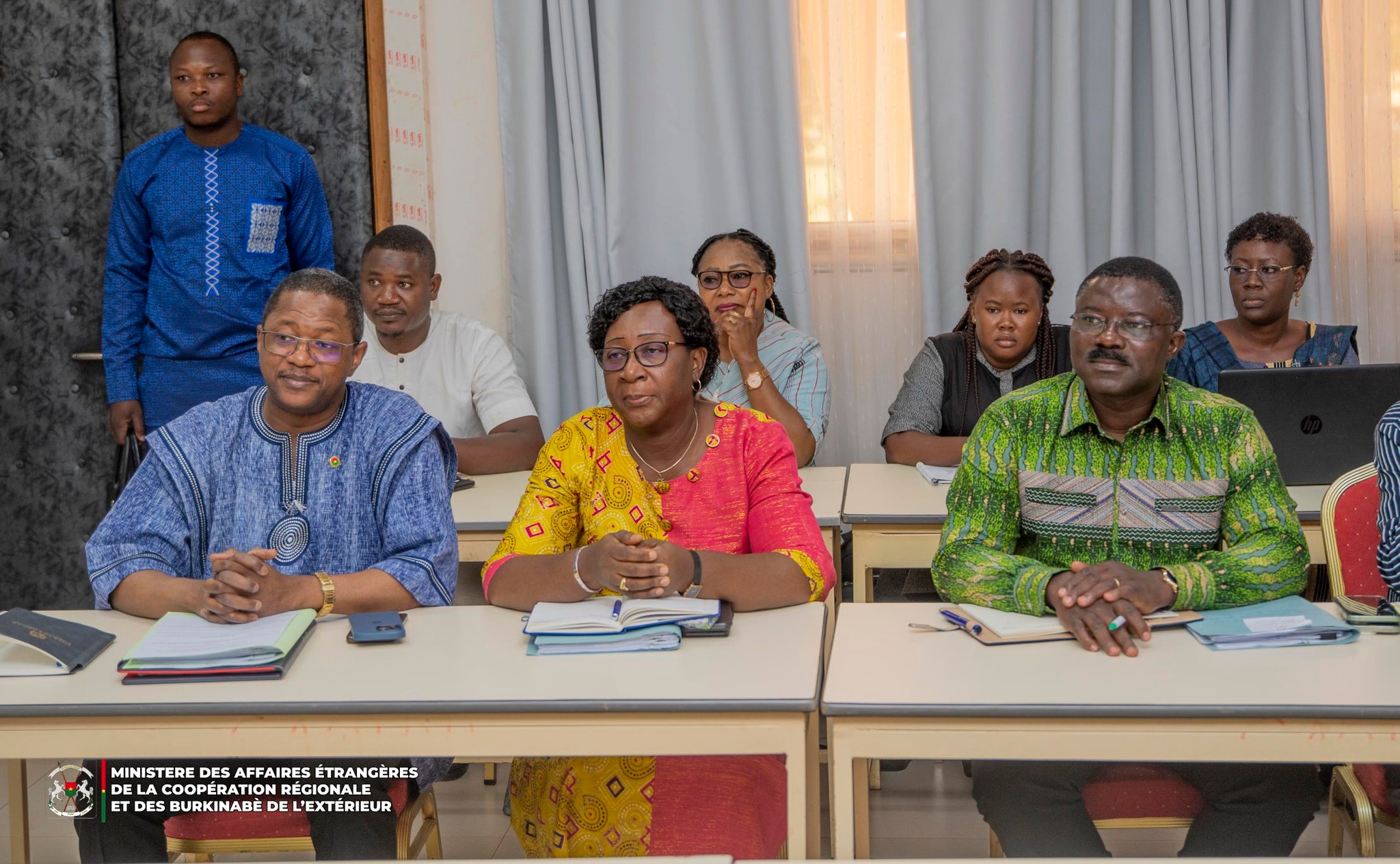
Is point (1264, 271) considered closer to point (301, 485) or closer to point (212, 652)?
point (301, 485)

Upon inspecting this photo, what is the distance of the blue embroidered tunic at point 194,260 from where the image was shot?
4258 millimetres

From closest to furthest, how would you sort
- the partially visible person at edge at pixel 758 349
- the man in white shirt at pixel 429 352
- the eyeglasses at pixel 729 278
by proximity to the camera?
the partially visible person at edge at pixel 758 349
the man in white shirt at pixel 429 352
the eyeglasses at pixel 729 278

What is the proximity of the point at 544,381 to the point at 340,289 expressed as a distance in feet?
7.44

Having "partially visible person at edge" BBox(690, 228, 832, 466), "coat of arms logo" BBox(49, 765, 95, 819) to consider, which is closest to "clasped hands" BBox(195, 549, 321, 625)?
"coat of arms logo" BBox(49, 765, 95, 819)

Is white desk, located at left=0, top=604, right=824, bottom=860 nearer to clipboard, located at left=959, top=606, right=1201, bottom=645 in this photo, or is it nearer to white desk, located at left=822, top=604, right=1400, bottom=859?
white desk, located at left=822, top=604, right=1400, bottom=859

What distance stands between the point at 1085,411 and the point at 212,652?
1593 mm

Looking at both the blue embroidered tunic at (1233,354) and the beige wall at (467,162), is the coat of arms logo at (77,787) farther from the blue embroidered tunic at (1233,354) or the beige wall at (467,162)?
the blue embroidered tunic at (1233,354)

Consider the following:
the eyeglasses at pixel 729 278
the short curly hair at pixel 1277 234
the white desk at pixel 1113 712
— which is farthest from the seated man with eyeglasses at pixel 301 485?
the short curly hair at pixel 1277 234

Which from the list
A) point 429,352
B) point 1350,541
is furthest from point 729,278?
point 1350,541

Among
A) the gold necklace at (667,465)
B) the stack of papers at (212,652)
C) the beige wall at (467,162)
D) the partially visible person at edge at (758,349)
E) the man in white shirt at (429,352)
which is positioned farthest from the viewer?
the beige wall at (467,162)

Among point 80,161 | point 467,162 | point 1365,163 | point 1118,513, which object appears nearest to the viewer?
point 1118,513

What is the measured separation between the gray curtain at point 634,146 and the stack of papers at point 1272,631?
2719 mm

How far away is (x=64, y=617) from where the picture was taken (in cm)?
233

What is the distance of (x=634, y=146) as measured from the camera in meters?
4.79
